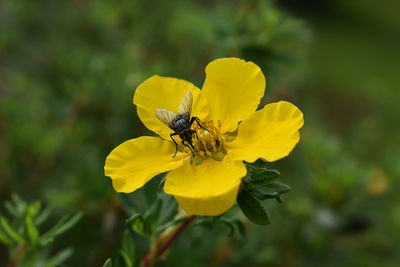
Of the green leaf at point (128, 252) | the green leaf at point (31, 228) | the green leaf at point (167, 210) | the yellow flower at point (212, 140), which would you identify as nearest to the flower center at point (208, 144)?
the yellow flower at point (212, 140)

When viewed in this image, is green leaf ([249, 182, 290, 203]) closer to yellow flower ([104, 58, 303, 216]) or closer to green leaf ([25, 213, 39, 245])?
yellow flower ([104, 58, 303, 216])

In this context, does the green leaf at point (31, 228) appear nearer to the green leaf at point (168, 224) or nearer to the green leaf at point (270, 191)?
the green leaf at point (168, 224)

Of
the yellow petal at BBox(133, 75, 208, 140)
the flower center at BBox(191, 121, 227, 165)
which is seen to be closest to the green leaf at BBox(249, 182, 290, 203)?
the flower center at BBox(191, 121, 227, 165)

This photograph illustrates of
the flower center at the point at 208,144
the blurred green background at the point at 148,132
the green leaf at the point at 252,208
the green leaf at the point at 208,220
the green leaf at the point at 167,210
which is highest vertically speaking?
the flower center at the point at 208,144

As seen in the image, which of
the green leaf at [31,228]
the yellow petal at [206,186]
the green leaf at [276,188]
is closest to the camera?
the yellow petal at [206,186]

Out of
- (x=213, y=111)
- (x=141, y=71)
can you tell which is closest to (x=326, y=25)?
(x=141, y=71)

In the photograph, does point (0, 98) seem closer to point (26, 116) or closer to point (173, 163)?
point (26, 116)

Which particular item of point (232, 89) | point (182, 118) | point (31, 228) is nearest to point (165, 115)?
point (182, 118)

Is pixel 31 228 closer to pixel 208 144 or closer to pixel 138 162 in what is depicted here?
pixel 138 162
